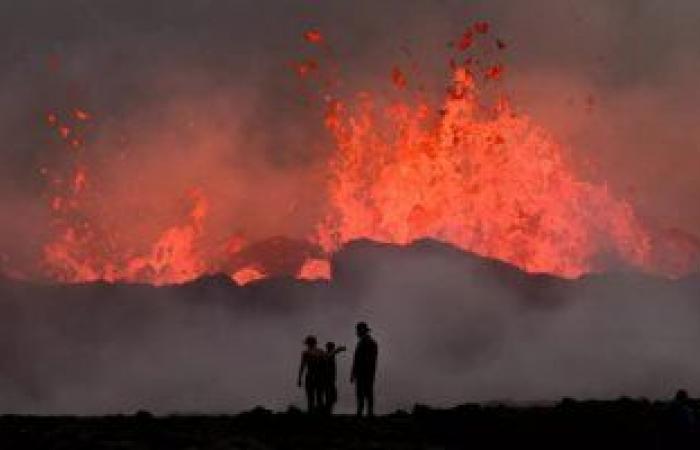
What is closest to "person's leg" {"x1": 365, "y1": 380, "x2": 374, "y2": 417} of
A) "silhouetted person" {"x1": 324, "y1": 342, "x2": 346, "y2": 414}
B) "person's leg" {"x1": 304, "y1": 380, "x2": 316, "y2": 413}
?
"silhouetted person" {"x1": 324, "y1": 342, "x2": 346, "y2": 414}

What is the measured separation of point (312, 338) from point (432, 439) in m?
4.55

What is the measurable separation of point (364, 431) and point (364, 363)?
3.13m

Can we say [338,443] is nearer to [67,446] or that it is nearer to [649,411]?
[67,446]

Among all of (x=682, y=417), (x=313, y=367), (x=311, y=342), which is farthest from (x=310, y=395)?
(x=682, y=417)

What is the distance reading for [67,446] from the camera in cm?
2714

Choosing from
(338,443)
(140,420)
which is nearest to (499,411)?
(338,443)

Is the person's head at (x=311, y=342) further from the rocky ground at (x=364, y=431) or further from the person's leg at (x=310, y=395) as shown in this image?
the rocky ground at (x=364, y=431)

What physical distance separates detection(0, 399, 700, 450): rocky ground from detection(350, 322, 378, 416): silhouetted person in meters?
0.88

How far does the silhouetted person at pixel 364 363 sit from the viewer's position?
32.7m

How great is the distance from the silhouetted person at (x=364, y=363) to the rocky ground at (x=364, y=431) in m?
0.88

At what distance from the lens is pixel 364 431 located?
99.2 feet

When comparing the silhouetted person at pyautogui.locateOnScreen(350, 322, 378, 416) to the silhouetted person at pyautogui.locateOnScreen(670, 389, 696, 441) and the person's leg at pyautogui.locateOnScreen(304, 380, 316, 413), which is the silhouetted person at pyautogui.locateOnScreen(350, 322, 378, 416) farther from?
the silhouetted person at pyautogui.locateOnScreen(670, 389, 696, 441)

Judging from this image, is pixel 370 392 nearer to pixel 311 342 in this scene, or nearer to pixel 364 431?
pixel 311 342

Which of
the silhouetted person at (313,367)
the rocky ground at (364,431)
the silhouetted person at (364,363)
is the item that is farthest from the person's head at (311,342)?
the rocky ground at (364,431)
